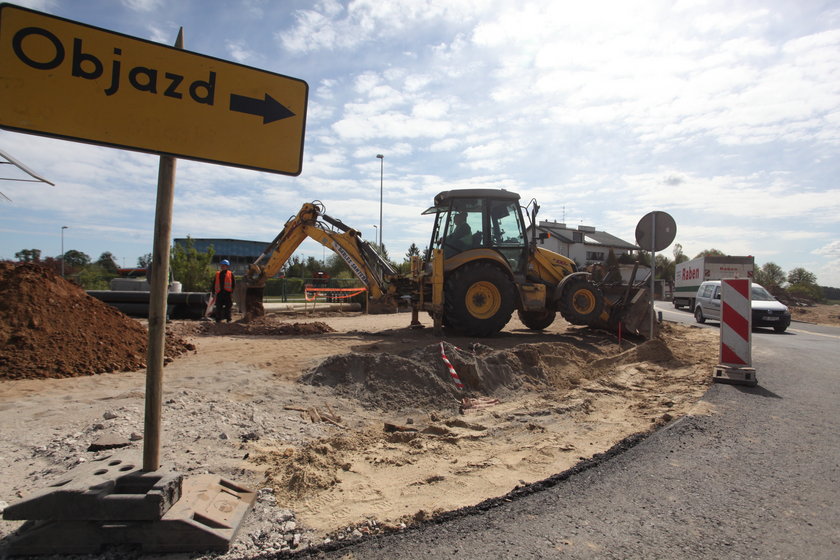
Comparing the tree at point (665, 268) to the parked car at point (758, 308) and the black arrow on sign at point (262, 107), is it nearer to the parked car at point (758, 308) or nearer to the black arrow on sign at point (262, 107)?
the parked car at point (758, 308)

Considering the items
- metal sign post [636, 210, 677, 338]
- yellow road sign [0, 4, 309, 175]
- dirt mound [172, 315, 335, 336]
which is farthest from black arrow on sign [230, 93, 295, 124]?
dirt mound [172, 315, 335, 336]

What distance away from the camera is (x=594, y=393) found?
20.3 ft

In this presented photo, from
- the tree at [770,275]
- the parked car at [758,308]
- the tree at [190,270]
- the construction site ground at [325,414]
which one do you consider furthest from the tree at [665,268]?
the construction site ground at [325,414]

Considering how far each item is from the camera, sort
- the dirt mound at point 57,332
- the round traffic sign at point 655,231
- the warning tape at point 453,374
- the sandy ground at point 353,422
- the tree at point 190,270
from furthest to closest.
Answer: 1. the tree at point 190,270
2. the round traffic sign at point 655,231
3. the dirt mound at point 57,332
4. the warning tape at point 453,374
5. the sandy ground at point 353,422

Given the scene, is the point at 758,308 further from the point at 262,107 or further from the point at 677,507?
the point at 262,107

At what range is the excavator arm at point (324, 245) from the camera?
12281 millimetres

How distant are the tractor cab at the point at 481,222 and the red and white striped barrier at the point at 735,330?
15.9ft

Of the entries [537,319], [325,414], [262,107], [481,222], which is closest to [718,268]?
[537,319]

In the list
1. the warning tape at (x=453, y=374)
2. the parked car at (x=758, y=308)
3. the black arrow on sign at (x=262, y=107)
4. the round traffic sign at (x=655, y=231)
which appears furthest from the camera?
the parked car at (x=758, y=308)

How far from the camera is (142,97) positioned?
2.45 meters

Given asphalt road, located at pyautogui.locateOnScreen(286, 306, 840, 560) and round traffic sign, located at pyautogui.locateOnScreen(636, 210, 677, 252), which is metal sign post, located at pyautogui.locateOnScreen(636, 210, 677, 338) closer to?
round traffic sign, located at pyautogui.locateOnScreen(636, 210, 677, 252)

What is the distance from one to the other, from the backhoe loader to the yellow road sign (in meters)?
7.69

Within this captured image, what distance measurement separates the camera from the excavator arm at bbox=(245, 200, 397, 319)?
40.3 feet

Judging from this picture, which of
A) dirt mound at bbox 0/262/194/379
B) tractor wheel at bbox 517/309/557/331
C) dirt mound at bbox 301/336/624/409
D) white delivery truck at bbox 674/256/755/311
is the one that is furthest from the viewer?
white delivery truck at bbox 674/256/755/311
